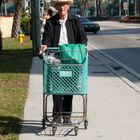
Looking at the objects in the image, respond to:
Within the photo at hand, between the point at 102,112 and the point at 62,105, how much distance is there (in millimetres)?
1529

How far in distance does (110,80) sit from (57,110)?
630 cm

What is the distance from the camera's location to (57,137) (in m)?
7.29

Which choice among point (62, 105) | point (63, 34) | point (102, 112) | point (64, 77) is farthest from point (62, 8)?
point (102, 112)

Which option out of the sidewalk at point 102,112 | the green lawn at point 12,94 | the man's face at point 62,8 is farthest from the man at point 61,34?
the green lawn at point 12,94

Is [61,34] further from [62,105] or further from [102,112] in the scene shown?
[102,112]

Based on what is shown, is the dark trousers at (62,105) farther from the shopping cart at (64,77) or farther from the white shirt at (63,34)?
the white shirt at (63,34)

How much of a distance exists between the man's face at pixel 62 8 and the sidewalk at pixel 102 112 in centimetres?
161

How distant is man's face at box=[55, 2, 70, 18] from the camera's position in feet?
24.0

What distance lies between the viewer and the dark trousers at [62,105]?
24.7ft

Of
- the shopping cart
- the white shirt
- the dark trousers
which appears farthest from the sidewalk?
the white shirt

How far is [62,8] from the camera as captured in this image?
24.2 ft

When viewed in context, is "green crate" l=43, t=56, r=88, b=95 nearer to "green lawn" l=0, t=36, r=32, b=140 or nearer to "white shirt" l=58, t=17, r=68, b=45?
"white shirt" l=58, t=17, r=68, b=45

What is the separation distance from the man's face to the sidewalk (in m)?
1.61

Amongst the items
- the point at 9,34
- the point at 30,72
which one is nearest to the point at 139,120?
Result: the point at 30,72
